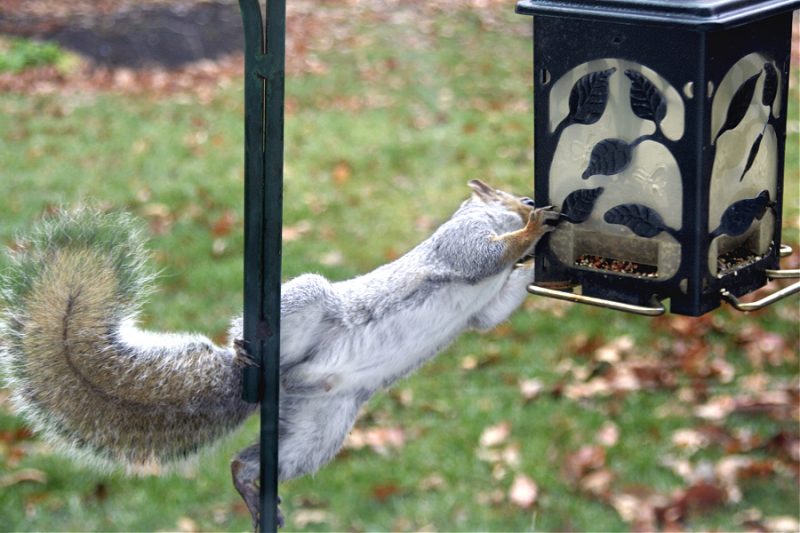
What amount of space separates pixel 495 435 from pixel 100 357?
1965mm

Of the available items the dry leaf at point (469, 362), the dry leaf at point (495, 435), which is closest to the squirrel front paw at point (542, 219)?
the dry leaf at point (495, 435)

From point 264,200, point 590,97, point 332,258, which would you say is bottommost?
point 332,258

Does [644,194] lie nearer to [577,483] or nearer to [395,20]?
[577,483]

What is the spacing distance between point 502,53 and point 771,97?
617 centimetres

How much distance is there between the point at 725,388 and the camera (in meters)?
3.91

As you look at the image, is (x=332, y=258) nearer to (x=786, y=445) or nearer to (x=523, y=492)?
(x=523, y=492)

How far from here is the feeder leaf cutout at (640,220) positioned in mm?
1805

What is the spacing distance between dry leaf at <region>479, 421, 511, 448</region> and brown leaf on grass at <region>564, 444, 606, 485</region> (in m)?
0.22

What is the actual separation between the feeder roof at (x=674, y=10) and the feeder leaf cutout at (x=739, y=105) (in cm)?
12

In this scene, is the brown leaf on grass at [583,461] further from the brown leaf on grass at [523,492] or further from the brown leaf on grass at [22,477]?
the brown leaf on grass at [22,477]

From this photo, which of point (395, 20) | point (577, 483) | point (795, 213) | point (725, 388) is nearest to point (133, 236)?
point (577, 483)

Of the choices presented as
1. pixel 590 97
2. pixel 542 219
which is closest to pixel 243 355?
pixel 542 219

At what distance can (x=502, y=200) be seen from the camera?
2.14 meters

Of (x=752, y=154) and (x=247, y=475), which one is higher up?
(x=752, y=154)
